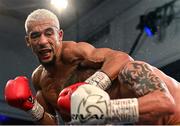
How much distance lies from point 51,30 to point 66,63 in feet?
0.65

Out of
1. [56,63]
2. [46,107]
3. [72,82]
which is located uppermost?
[56,63]

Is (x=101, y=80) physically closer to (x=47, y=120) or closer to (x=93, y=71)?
(x=93, y=71)

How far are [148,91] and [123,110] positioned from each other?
0.71ft

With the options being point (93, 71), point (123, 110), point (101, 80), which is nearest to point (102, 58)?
point (93, 71)

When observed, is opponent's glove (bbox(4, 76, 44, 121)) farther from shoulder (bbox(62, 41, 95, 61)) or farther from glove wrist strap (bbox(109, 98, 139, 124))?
glove wrist strap (bbox(109, 98, 139, 124))

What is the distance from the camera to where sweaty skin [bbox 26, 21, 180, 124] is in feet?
5.09

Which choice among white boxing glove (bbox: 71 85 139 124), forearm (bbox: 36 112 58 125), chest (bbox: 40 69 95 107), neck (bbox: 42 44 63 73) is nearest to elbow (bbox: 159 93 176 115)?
white boxing glove (bbox: 71 85 139 124)

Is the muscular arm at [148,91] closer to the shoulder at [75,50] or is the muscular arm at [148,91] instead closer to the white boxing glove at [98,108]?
the white boxing glove at [98,108]

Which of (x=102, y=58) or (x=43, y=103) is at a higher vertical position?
(x=102, y=58)

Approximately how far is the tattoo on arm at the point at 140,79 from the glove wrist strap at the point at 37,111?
0.58 metres

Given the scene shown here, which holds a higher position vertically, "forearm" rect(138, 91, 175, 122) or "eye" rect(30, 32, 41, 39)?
"eye" rect(30, 32, 41, 39)

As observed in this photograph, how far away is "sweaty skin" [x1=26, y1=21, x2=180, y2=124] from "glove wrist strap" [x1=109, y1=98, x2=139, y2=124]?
34 millimetres

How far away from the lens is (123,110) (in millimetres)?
1434

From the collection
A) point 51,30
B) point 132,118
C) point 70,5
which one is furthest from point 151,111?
point 70,5
